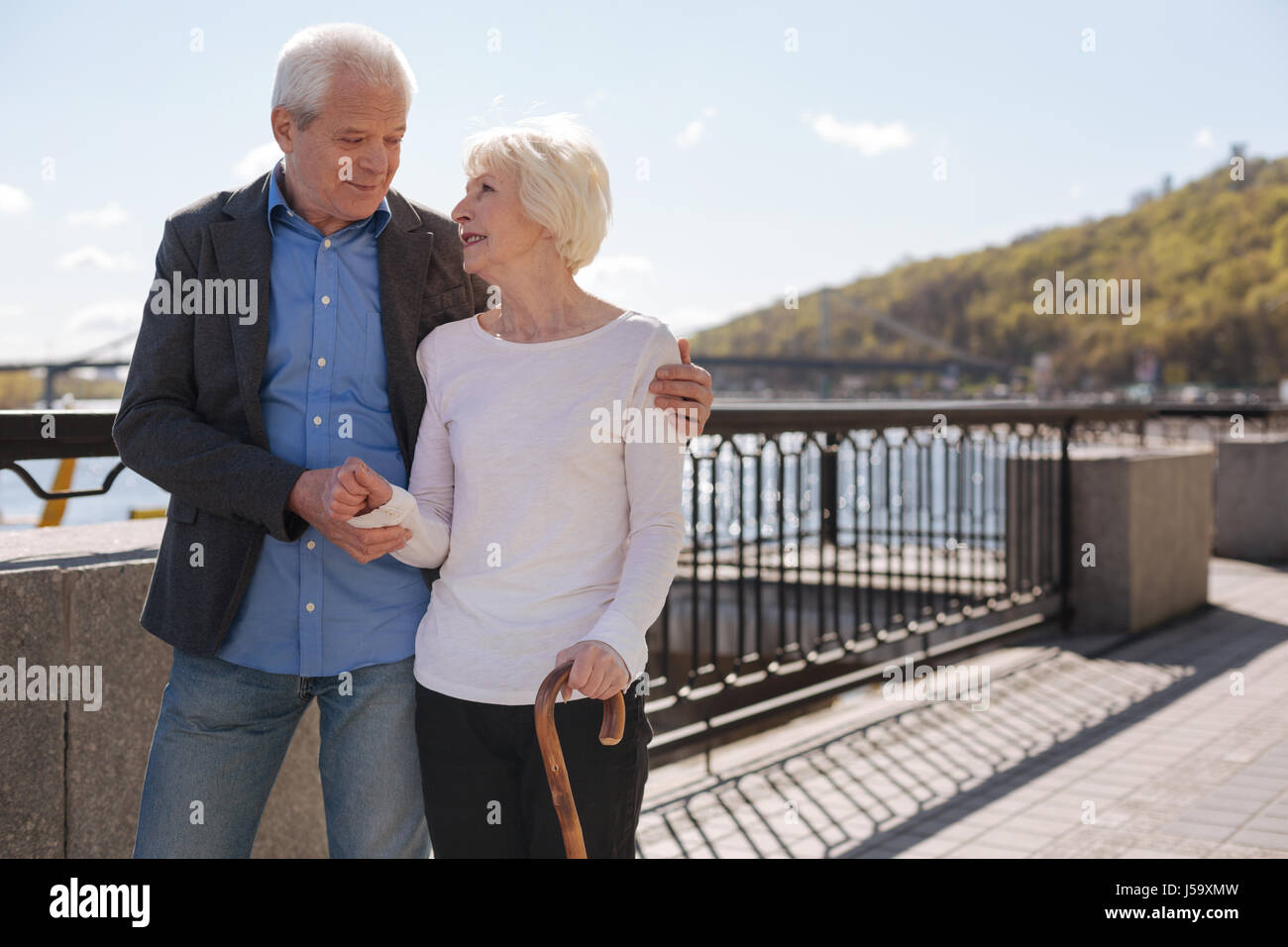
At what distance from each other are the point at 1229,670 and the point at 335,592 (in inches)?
229

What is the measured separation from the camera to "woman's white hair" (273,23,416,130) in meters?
1.93

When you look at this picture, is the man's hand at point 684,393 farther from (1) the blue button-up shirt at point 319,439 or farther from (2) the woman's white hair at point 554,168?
(1) the blue button-up shirt at point 319,439

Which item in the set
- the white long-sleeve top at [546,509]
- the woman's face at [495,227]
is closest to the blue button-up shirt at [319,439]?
the white long-sleeve top at [546,509]

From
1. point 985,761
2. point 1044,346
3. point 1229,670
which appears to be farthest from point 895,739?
point 1044,346

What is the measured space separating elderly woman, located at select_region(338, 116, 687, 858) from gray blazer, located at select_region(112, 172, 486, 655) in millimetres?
182

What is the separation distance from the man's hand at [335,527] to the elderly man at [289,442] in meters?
0.06

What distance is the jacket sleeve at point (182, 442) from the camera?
1.89 meters

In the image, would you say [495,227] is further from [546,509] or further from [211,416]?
[211,416]

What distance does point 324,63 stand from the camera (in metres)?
1.93

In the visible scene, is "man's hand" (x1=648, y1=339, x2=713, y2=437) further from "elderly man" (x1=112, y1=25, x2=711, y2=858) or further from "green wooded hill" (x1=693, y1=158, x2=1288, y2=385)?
"green wooded hill" (x1=693, y1=158, x2=1288, y2=385)

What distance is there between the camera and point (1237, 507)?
11.4 meters

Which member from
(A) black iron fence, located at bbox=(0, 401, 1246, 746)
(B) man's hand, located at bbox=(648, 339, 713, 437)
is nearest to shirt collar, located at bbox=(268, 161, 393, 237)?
(B) man's hand, located at bbox=(648, 339, 713, 437)

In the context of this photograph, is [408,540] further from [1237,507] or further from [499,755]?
[1237,507]

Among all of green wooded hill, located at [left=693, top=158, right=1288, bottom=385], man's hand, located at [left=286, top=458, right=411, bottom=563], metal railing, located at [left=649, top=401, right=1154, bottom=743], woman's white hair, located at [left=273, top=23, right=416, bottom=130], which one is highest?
green wooded hill, located at [left=693, top=158, right=1288, bottom=385]
